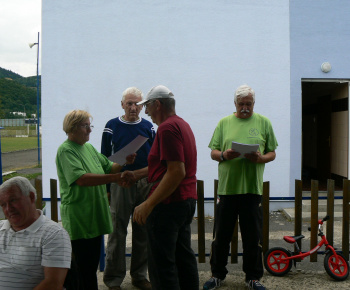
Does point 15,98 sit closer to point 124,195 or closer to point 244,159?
point 124,195

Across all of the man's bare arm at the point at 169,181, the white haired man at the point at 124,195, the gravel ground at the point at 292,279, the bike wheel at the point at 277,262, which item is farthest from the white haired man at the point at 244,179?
the man's bare arm at the point at 169,181

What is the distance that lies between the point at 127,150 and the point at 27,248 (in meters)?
1.34

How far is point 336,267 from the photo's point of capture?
14.3ft

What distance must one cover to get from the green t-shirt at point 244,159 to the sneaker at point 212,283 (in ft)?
2.79

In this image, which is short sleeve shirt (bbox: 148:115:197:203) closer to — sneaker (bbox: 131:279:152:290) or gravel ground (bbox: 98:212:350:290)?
sneaker (bbox: 131:279:152:290)

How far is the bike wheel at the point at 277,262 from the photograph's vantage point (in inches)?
173

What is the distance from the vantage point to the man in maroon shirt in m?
2.93

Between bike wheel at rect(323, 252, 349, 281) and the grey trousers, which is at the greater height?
the grey trousers

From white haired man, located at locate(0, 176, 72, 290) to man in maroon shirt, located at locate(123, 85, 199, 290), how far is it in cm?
82

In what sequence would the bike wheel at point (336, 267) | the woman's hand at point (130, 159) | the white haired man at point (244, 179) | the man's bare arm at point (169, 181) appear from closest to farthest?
the man's bare arm at point (169, 181), the woman's hand at point (130, 159), the white haired man at point (244, 179), the bike wheel at point (336, 267)

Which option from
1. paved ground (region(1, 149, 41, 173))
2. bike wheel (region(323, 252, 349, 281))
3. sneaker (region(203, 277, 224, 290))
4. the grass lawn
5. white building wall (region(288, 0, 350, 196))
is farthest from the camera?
the grass lawn

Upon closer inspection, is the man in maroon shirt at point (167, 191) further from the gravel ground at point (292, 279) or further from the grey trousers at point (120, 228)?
the gravel ground at point (292, 279)

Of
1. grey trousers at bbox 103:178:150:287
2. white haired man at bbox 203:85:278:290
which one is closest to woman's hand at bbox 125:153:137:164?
grey trousers at bbox 103:178:150:287

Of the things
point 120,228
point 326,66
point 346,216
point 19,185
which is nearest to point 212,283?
point 120,228
